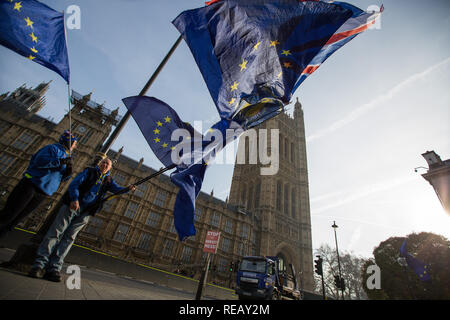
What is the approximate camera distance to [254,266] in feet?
40.6

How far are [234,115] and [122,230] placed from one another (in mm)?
24365

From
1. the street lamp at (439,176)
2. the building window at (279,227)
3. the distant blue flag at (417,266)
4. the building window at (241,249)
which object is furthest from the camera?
the building window at (279,227)

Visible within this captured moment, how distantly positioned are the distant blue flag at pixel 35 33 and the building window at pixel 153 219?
24582 millimetres

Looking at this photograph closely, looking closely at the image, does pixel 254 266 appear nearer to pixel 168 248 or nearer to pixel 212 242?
pixel 212 242

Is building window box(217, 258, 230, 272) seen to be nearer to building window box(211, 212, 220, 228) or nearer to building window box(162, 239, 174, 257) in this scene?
building window box(211, 212, 220, 228)

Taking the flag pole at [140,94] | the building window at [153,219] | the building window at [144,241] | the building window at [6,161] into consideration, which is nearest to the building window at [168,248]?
the building window at [144,241]

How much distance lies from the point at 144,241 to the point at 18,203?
25107 millimetres

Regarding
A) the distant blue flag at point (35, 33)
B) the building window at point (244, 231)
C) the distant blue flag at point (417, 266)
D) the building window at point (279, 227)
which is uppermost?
the building window at point (279, 227)

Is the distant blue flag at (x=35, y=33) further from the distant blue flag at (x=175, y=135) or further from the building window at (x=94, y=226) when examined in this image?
the building window at (x=94, y=226)

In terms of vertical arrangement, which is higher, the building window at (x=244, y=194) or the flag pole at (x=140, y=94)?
the building window at (x=244, y=194)

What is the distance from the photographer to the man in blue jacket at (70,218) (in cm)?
279
